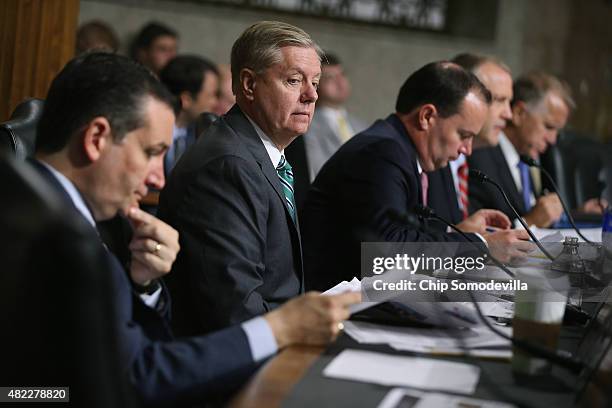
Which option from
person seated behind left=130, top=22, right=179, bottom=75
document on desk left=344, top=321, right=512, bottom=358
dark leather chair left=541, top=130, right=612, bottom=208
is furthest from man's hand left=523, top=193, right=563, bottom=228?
person seated behind left=130, top=22, right=179, bottom=75

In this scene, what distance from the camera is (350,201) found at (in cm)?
264

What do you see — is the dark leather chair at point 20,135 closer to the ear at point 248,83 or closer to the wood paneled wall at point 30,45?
the ear at point 248,83

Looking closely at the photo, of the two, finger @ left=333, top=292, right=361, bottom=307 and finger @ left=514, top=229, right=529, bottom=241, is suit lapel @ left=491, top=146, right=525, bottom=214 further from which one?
finger @ left=333, top=292, right=361, bottom=307

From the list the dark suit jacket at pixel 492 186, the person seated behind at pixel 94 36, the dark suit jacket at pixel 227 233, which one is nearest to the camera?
the dark suit jacket at pixel 227 233

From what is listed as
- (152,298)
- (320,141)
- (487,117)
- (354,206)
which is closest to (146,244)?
(152,298)

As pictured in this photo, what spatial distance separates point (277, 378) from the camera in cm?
128

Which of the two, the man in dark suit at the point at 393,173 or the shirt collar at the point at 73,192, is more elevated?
the shirt collar at the point at 73,192

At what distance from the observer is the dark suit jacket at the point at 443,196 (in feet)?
10.5

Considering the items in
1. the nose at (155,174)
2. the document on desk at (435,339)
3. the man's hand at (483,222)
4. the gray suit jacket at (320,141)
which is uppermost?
the nose at (155,174)

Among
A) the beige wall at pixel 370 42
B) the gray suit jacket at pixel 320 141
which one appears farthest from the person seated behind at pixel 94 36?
the gray suit jacket at pixel 320 141

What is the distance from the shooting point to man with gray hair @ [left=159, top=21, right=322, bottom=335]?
1842mm

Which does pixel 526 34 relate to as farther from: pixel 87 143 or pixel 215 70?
pixel 87 143

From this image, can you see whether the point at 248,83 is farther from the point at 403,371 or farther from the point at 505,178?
the point at 505,178

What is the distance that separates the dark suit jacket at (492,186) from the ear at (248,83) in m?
1.72
